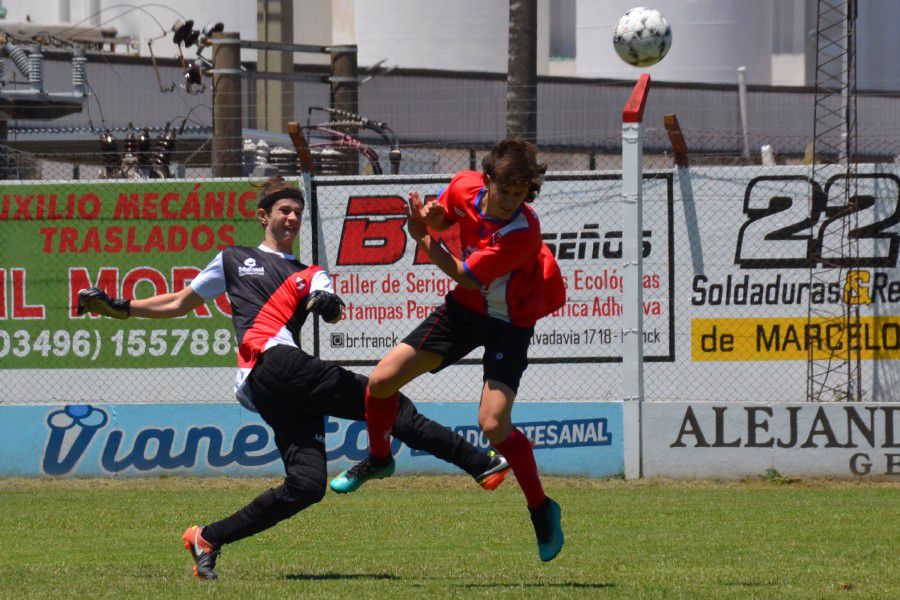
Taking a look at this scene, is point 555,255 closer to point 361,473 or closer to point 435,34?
point 361,473

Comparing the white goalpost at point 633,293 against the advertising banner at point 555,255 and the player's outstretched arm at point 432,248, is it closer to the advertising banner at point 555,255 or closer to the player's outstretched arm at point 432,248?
the advertising banner at point 555,255

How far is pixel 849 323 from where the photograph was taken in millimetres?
12211

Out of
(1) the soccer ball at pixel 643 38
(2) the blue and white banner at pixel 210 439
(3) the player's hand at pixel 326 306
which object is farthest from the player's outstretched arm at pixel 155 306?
(1) the soccer ball at pixel 643 38

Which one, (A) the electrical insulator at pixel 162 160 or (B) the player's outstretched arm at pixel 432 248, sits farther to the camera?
(A) the electrical insulator at pixel 162 160

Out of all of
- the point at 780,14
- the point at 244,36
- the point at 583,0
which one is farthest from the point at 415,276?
the point at 780,14

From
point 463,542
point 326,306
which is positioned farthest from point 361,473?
point 463,542

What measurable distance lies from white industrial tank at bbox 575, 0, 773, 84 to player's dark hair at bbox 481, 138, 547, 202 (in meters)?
32.4

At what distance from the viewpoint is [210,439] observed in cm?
1226

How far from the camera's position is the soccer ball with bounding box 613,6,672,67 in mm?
13727

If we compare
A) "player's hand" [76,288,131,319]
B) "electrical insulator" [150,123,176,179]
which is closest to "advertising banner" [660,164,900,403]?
"electrical insulator" [150,123,176,179]

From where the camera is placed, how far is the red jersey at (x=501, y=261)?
20.2ft

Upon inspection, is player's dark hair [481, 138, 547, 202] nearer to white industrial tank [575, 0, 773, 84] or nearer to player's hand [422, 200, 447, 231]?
player's hand [422, 200, 447, 231]

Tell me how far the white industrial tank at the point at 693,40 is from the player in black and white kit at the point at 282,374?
32191mm

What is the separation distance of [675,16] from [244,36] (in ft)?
40.6
